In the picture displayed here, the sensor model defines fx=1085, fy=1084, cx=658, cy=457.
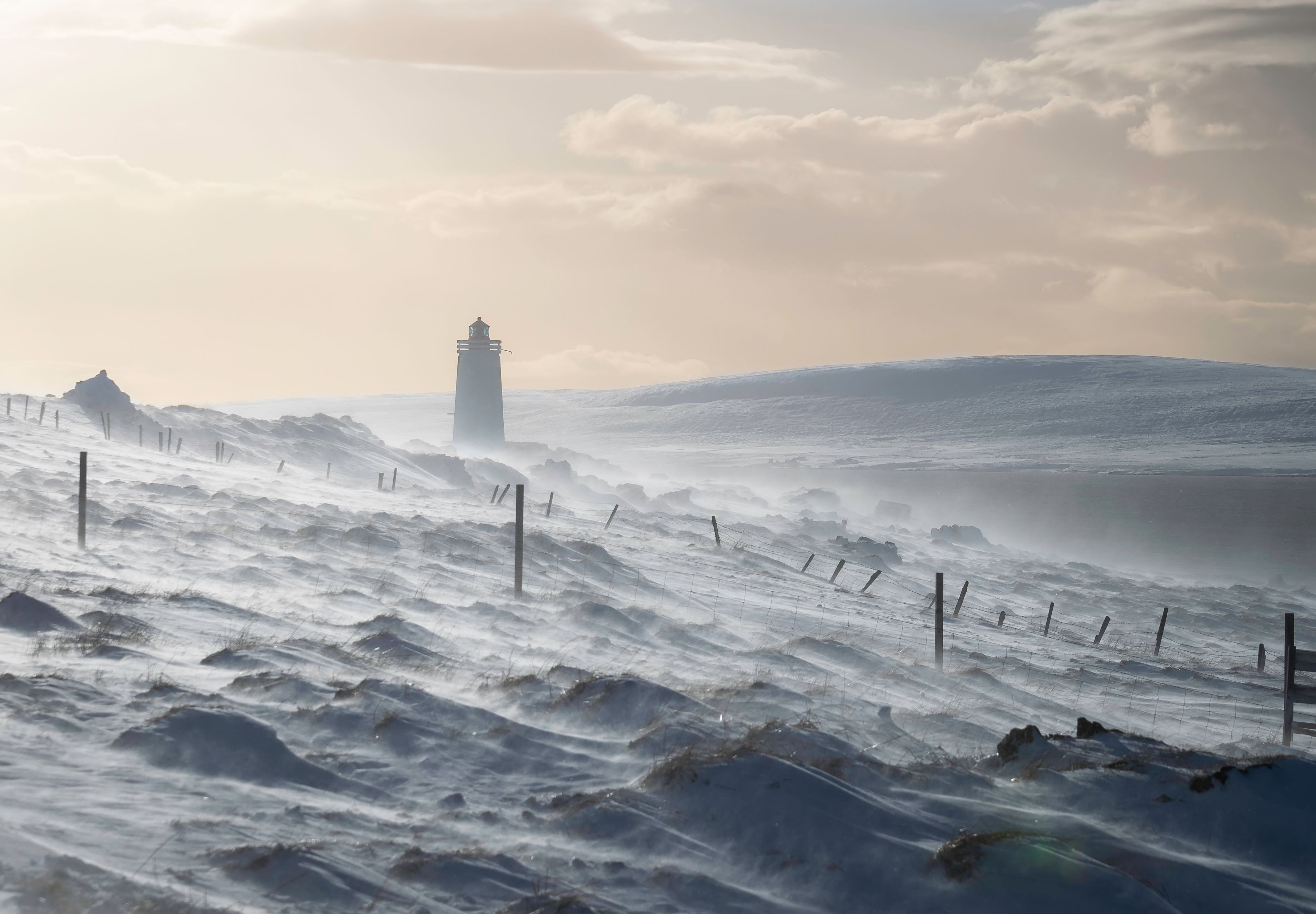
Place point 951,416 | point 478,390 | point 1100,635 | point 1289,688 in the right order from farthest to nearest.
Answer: point 951,416, point 478,390, point 1100,635, point 1289,688

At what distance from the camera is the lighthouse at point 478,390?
2313 inches

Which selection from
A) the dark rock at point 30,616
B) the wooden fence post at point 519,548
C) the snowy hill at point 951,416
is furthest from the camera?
the snowy hill at point 951,416

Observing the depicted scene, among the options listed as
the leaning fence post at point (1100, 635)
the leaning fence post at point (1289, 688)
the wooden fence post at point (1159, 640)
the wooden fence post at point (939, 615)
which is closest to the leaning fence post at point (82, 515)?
the wooden fence post at point (939, 615)

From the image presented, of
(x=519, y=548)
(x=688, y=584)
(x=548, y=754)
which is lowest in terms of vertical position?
(x=688, y=584)

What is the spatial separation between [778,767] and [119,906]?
4.37 meters

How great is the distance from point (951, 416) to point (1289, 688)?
14399 centimetres

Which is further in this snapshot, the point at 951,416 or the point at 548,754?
the point at 951,416

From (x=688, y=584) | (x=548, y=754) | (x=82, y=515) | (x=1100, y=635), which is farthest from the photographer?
(x=1100, y=635)

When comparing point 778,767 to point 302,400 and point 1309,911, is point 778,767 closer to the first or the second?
point 1309,911

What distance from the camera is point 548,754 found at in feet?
28.7

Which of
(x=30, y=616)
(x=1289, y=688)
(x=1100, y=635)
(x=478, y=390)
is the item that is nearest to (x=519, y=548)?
(x=30, y=616)

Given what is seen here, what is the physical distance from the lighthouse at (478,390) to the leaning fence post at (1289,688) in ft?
155

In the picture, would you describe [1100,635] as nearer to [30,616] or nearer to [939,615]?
[939,615]

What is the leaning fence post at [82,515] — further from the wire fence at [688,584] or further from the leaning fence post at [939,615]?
the leaning fence post at [939,615]
